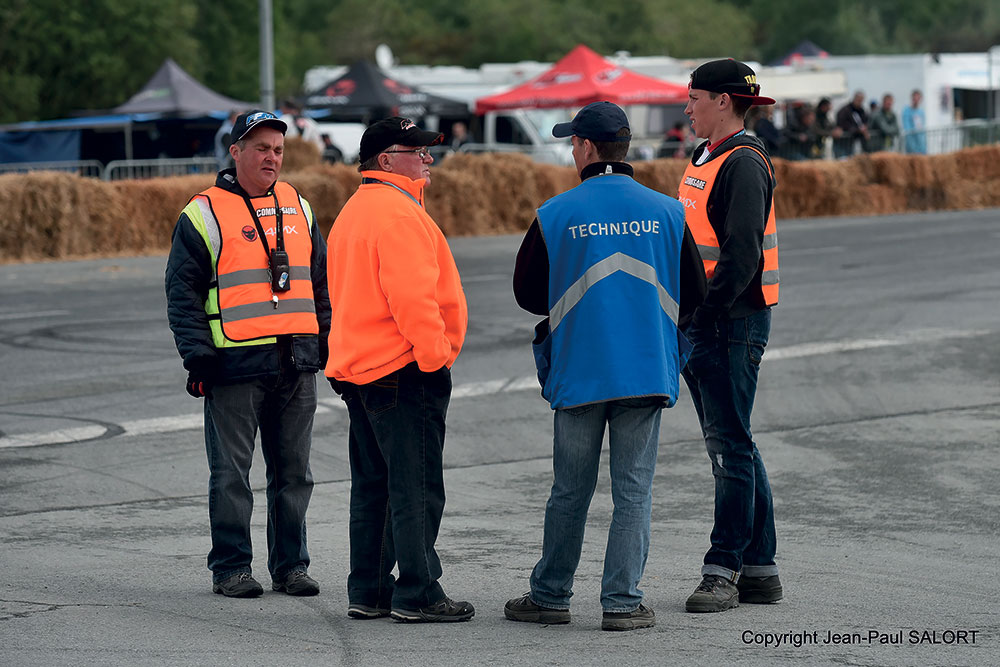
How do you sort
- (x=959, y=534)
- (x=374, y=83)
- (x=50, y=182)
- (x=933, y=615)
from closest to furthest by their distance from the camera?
(x=933, y=615), (x=959, y=534), (x=50, y=182), (x=374, y=83)

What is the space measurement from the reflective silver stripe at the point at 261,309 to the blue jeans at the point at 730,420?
5.24 ft

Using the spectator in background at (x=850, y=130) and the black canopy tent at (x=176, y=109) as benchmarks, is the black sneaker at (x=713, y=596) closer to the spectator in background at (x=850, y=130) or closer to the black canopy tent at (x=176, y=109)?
the spectator in background at (x=850, y=130)

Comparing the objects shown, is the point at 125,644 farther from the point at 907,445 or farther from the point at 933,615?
the point at 907,445

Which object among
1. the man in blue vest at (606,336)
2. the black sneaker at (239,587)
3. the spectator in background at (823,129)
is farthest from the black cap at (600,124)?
the spectator in background at (823,129)

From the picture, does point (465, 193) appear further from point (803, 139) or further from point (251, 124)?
point (251, 124)

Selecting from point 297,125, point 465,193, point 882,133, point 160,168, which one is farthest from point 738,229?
point 882,133

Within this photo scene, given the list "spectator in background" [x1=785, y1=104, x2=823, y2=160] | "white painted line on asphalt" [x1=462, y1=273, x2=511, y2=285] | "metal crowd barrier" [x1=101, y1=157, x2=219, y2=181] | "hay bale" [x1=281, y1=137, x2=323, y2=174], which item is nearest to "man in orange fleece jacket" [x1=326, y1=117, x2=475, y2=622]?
"white painted line on asphalt" [x1=462, y1=273, x2=511, y2=285]

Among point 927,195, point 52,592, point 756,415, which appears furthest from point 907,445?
point 927,195

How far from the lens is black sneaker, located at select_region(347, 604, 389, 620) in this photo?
560 cm

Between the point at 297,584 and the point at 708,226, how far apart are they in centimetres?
216

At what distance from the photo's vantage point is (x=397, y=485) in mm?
5531

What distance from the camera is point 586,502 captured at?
546cm

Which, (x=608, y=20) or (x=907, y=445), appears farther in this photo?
(x=608, y=20)

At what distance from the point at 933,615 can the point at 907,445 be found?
3.72 metres
